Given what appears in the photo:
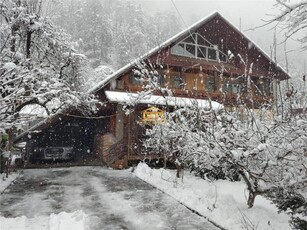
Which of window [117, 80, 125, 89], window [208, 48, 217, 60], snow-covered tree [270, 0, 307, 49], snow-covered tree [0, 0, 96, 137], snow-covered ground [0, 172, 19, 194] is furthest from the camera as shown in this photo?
window [208, 48, 217, 60]

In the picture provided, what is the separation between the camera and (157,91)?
1862 cm

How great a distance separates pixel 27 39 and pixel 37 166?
22.8 feet

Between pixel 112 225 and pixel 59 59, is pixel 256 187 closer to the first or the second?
pixel 112 225

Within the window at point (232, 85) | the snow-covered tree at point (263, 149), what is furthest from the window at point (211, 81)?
the snow-covered tree at point (263, 149)

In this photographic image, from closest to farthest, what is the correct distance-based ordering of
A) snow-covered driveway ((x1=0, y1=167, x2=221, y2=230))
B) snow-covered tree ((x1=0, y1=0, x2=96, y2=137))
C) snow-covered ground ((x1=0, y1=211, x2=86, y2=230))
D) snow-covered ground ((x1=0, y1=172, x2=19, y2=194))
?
snow-covered ground ((x1=0, y1=211, x2=86, y2=230)) < snow-covered driveway ((x1=0, y1=167, x2=221, y2=230)) < snow-covered ground ((x1=0, y1=172, x2=19, y2=194)) < snow-covered tree ((x1=0, y1=0, x2=96, y2=137))

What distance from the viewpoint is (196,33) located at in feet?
65.8

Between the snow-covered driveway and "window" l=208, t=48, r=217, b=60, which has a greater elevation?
"window" l=208, t=48, r=217, b=60

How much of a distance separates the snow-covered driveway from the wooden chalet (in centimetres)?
395

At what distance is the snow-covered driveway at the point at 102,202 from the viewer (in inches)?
280

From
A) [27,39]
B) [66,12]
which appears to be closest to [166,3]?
[66,12]

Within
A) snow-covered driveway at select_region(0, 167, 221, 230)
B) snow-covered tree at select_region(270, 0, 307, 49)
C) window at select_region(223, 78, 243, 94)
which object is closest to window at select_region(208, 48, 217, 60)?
window at select_region(223, 78, 243, 94)

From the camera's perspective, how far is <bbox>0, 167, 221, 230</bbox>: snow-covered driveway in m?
7.11

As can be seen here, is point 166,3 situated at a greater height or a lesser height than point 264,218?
greater

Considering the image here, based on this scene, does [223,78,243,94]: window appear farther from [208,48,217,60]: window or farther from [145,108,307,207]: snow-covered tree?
[208,48,217,60]: window
